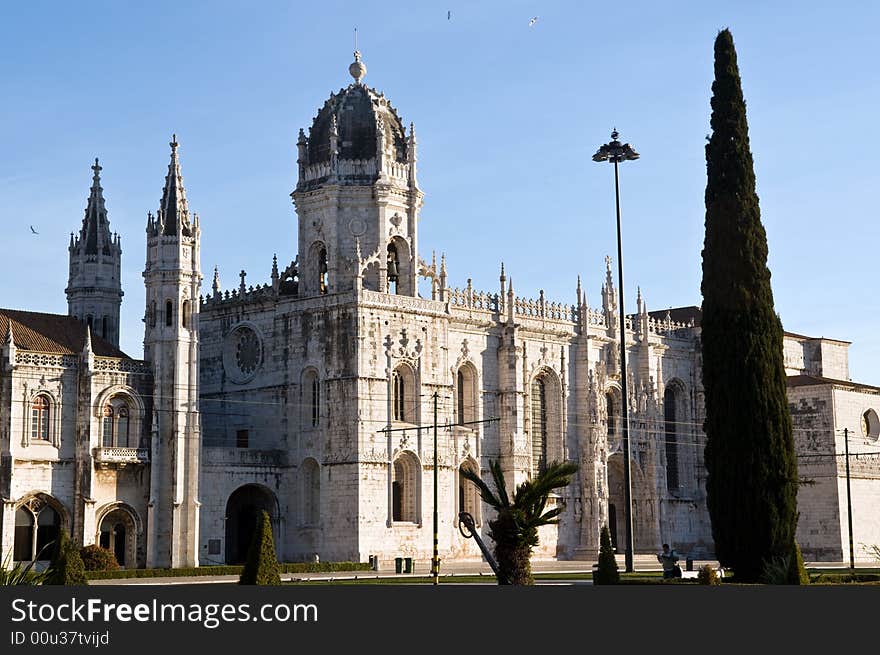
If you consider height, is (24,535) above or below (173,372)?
below

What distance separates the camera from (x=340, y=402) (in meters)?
69.8

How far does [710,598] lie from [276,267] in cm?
5173

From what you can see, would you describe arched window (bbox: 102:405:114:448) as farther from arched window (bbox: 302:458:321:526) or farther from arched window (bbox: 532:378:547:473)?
arched window (bbox: 532:378:547:473)

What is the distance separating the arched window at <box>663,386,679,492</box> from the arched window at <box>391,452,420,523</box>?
2297 centimetres

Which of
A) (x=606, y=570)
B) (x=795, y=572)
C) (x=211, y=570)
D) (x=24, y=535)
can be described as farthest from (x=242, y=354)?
(x=795, y=572)

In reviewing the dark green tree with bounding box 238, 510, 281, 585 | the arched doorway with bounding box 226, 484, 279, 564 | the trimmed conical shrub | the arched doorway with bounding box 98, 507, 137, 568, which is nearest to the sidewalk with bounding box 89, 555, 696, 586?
the arched doorway with bounding box 98, 507, 137, 568

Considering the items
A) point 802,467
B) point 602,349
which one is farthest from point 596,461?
point 802,467

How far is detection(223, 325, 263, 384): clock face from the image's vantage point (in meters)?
74.3

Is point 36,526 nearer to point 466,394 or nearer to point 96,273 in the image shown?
point 96,273

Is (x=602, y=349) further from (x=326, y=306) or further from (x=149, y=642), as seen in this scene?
(x=149, y=642)

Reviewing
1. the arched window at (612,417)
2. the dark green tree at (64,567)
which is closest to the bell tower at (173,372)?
the dark green tree at (64,567)

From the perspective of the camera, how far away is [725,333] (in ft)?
152

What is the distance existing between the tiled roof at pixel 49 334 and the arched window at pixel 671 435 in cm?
3799

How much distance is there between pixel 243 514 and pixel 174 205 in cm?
1619
